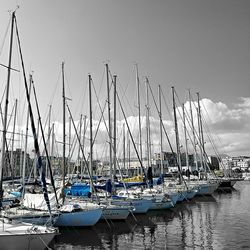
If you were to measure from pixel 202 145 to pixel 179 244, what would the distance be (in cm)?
4671

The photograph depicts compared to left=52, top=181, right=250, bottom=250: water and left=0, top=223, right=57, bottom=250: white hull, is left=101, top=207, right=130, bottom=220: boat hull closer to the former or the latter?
left=52, top=181, right=250, bottom=250: water

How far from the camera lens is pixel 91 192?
29.5 metres

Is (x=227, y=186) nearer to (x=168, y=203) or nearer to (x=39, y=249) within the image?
(x=168, y=203)

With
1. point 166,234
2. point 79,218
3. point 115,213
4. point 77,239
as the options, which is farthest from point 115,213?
point 77,239

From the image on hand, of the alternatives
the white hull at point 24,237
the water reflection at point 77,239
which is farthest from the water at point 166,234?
the white hull at point 24,237

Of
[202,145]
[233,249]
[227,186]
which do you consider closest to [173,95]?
[202,145]

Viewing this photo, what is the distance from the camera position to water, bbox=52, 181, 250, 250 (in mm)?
18969

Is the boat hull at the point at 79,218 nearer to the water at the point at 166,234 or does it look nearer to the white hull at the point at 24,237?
the water at the point at 166,234

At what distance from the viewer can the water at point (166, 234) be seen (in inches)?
747

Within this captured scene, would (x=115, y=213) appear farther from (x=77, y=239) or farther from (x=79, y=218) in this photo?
(x=77, y=239)

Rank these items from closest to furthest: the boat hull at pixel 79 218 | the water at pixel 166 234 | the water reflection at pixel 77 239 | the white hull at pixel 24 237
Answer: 1. the white hull at pixel 24 237
2. the water at pixel 166 234
3. the water reflection at pixel 77 239
4. the boat hull at pixel 79 218

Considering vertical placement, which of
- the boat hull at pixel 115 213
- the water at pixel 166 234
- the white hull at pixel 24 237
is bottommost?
the water at pixel 166 234

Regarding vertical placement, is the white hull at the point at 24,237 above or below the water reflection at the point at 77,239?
above

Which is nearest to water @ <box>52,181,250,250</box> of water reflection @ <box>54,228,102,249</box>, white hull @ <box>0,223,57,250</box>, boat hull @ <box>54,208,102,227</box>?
water reflection @ <box>54,228,102,249</box>
